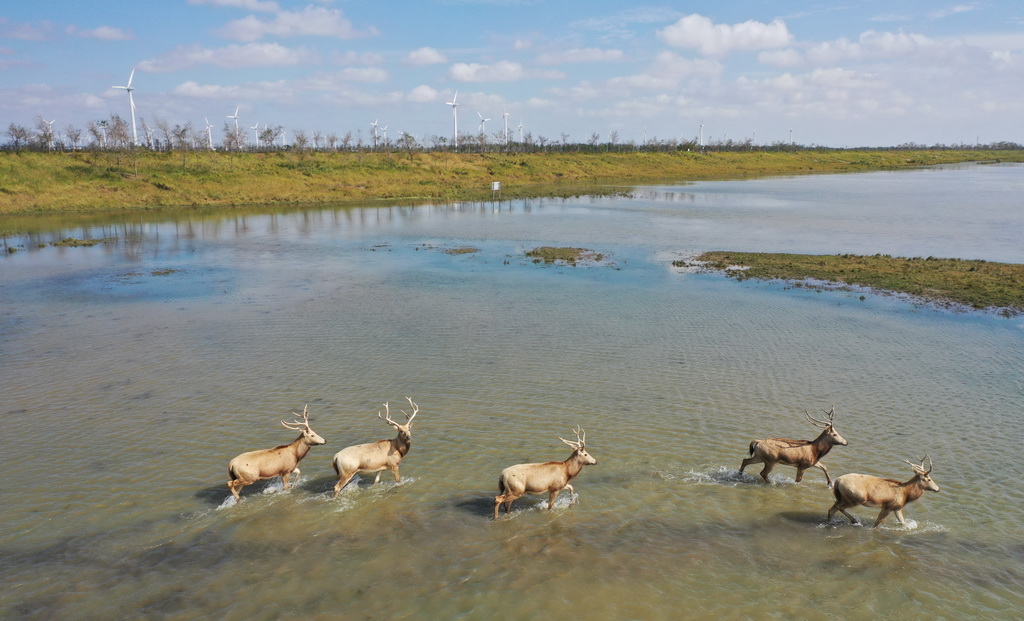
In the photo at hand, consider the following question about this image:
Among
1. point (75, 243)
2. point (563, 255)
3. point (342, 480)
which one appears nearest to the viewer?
point (342, 480)

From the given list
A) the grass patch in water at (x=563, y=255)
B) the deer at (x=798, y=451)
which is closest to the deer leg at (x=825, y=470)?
the deer at (x=798, y=451)

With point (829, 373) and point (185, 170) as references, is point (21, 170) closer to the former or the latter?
point (185, 170)

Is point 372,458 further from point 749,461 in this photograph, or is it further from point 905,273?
point 905,273

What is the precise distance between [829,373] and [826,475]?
6356mm

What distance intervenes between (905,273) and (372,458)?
27.9 m

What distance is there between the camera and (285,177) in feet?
267

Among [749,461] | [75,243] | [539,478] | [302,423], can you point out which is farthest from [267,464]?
[75,243]

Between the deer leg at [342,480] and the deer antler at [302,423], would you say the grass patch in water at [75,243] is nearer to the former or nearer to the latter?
the deer antler at [302,423]

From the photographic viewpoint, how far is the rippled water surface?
9.05 m

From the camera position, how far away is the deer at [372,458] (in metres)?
11.3

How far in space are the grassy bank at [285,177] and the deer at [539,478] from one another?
66657 millimetres

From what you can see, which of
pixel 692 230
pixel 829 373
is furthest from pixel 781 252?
pixel 829 373

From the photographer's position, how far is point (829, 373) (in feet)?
56.6

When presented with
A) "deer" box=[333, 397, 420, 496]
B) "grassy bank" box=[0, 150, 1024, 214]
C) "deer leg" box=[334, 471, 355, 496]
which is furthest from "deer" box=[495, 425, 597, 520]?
"grassy bank" box=[0, 150, 1024, 214]
